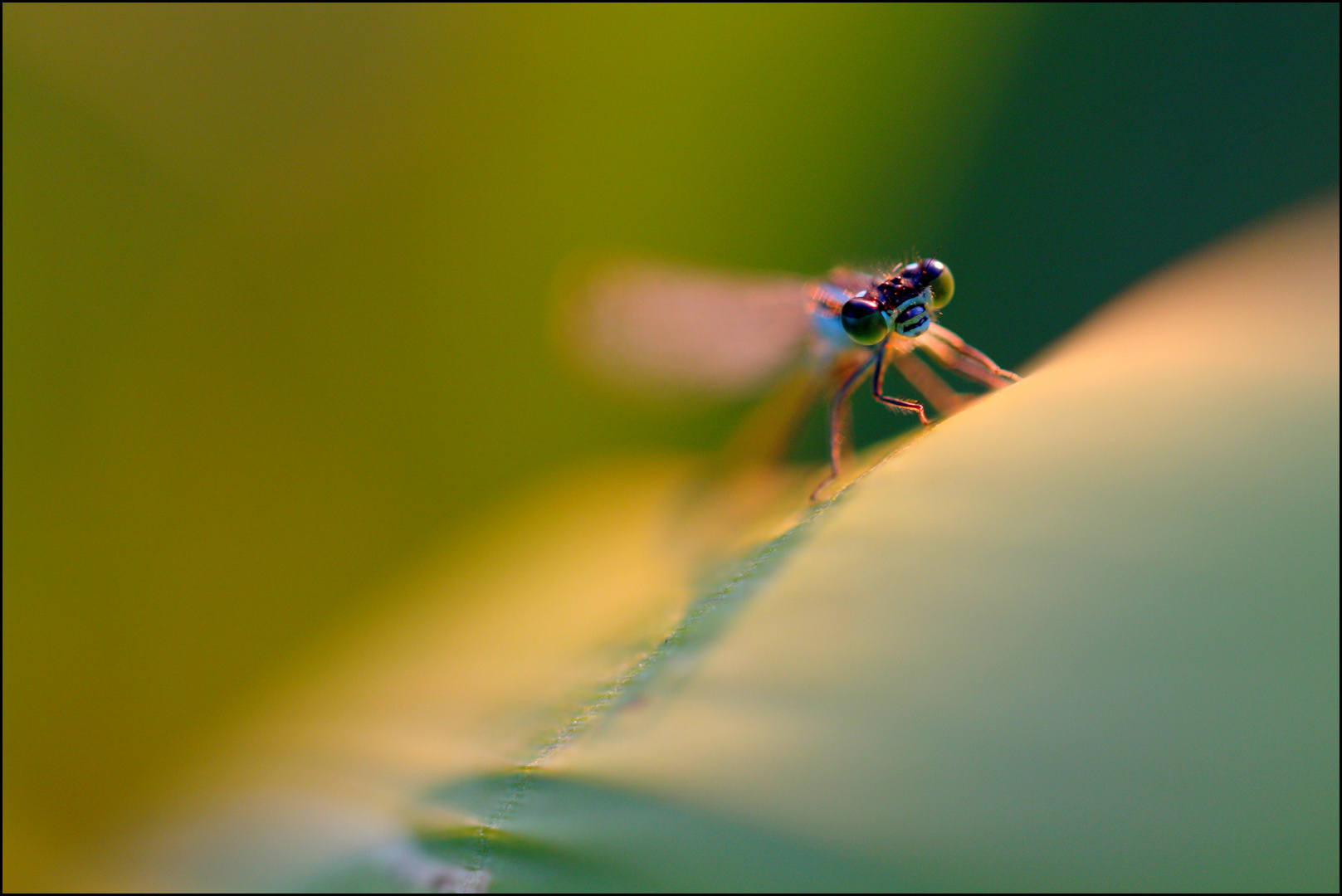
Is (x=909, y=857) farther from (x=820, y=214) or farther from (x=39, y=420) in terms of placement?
(x=39, y=420)

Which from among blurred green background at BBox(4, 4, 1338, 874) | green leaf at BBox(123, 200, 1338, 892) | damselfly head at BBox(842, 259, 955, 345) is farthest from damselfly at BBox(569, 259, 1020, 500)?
green leaf at BBox(123, 200, 1338, 892)

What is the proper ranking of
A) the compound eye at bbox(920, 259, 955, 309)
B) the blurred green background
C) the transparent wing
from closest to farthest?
the blurred green background → the compound eye at bbox(920, 259, 955, 309) → the transparent wing

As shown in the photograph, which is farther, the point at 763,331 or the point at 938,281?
the point at 763,331

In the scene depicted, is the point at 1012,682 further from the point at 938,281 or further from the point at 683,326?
the point at 683,326

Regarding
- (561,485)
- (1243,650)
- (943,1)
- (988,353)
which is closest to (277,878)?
(561,485)

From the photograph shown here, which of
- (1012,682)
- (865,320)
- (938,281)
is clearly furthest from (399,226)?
(1012,682)

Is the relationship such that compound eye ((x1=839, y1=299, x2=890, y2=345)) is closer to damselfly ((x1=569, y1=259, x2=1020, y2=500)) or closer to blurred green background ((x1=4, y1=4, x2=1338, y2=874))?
damselfly ((x1=569, y1=259, x2=1020, y2=500))

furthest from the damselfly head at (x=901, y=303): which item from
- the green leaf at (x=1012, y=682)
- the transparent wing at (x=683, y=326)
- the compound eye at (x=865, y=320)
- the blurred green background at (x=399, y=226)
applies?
the green leaf at (x=1012, y=682)
